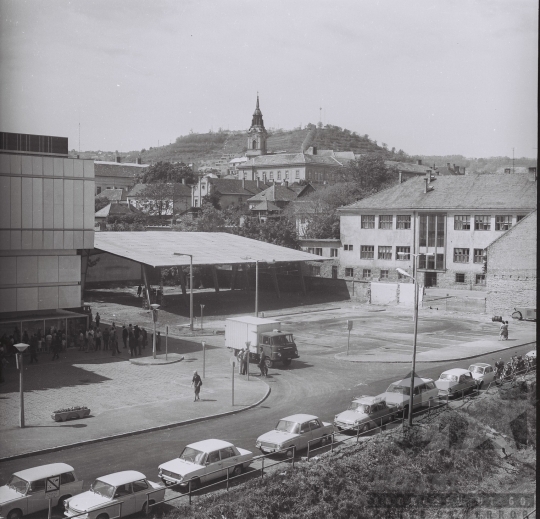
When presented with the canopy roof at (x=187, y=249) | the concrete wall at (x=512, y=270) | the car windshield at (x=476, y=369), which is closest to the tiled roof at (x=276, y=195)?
the canopy roof at (x=187, y=249)

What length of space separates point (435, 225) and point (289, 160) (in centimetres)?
8131

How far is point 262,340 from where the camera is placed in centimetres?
2912

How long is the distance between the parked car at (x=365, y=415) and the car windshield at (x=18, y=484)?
30.6ft

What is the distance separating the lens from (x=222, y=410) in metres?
21.9

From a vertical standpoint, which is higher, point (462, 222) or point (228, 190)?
point (228, 190)

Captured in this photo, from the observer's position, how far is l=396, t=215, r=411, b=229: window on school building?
195 feet

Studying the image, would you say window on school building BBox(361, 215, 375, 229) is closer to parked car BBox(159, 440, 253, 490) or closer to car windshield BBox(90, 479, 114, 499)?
parked car BBox(159, 440, 253, 490)

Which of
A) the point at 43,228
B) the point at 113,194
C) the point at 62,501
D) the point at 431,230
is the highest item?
the point at 113,194

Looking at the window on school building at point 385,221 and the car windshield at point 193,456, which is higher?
the window on school building at point 385,221

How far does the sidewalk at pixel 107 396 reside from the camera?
745 inches

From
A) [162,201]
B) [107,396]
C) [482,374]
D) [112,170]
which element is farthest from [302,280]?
[112,170]

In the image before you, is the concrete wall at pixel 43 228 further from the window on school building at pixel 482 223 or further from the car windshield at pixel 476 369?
the window on school building at pixel 482 223

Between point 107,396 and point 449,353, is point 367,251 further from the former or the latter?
point 107,396

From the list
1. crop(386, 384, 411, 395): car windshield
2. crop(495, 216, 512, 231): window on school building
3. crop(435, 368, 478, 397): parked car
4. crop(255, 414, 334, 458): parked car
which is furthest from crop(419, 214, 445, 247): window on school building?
crop(255, 414, 334, 458): parked car
